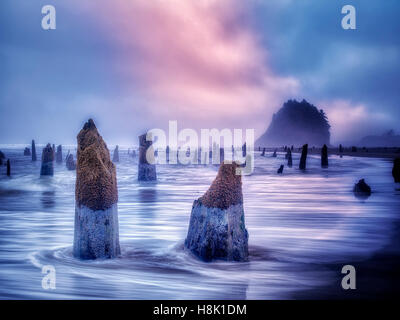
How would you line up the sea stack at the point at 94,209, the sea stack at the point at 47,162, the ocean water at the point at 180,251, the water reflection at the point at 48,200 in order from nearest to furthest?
1. the ocean water at the point at 180,251
2. the sea stack at the point at 94,209
3. the water reflection at the point at 48,200
4. the sea stack at the point at 47,162

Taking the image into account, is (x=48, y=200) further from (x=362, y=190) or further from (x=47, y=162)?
(x=362, y=190)

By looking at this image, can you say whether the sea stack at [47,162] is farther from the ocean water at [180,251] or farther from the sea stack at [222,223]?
the sea stack at [222,223]

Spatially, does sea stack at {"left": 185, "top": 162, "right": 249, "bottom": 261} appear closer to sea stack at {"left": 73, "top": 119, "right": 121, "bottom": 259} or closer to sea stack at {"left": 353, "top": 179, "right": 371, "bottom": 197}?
sea stack at {"left": 73, "top": 119, "right": 121, "bottom": 259}

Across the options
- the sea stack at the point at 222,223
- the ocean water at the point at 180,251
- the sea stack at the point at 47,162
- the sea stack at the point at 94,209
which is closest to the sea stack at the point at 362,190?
the ocean water at the point at 180,251

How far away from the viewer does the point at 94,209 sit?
5.82 meters

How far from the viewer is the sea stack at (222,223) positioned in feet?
19.4

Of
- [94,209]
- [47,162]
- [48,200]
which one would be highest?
[47,162]

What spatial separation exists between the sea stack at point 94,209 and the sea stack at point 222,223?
118cm

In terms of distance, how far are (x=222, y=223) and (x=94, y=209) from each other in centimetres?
168

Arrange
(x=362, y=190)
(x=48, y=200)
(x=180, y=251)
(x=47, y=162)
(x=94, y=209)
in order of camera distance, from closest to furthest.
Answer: (x=94, y=209) < (x=180, y=251) < (x=48, y=200) < (x=362, y=190) < (x=47, y=162)

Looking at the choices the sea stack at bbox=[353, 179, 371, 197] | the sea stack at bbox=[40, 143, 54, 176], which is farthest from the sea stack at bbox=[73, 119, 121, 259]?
the sea stack at bbox=[40, 143, 54, 176]

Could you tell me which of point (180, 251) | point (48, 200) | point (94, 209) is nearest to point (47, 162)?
point (48, 200)

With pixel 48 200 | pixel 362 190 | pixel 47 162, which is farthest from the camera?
pixel 47 162
